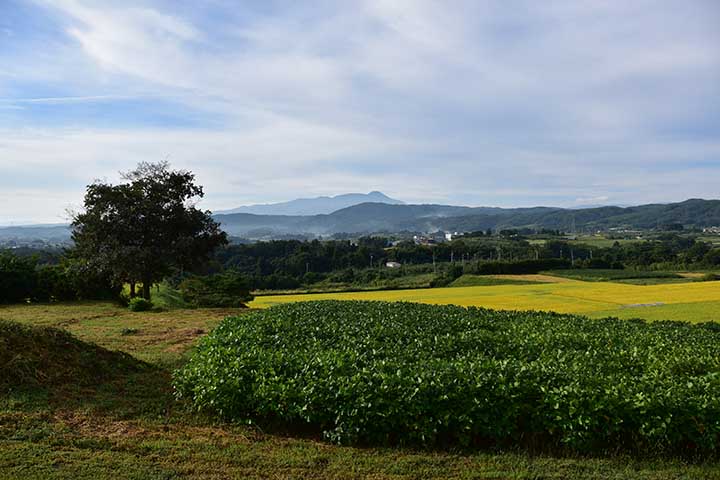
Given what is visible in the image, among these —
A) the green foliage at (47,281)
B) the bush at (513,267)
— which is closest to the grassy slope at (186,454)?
the green foliage at (47,281)

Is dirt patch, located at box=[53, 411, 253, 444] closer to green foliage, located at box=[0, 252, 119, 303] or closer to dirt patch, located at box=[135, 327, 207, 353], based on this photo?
dirt patch, located at box=[135, 327, 207, 353]

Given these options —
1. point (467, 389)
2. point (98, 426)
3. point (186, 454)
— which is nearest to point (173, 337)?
point (98, 426)

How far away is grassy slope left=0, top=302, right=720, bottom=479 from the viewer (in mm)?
5371

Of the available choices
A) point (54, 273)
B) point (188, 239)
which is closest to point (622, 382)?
point (188, 239)

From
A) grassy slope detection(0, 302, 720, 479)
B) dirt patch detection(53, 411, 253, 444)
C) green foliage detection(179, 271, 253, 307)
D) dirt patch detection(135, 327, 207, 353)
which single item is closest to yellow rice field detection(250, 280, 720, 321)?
green foliage detection(179, 271, 253, 307)

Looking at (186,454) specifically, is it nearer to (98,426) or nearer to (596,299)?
(98,426)

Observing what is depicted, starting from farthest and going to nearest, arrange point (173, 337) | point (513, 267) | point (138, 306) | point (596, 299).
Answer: point (513, 267) → point (596, 299) → point (138, 306) → point (173, 337)

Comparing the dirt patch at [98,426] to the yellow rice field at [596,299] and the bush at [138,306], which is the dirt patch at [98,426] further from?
the yellow rice field at [596,299]

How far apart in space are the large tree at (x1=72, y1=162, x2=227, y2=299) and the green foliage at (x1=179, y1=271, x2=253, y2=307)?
3.33 meters

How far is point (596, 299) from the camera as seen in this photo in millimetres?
32406

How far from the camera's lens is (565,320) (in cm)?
1326

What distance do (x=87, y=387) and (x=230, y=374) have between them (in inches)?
108

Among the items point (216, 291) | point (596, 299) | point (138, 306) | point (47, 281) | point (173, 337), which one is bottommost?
point (596, 299)

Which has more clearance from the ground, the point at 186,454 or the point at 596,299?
the point at 186,454
